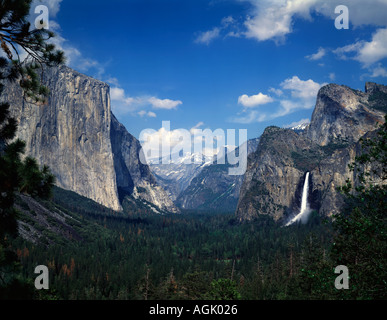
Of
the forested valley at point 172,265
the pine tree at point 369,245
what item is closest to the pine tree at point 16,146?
the forested valley at point 172,265

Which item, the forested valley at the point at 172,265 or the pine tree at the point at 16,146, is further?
the forested valley at the point at 172,265

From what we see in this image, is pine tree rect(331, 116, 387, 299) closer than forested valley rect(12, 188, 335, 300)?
Yes

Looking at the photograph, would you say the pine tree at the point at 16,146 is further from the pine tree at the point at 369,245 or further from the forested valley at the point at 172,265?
the pine tree at the point at 369,245

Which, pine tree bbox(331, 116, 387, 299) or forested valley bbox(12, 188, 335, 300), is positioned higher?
pine tree bbox(331, 116, 387, 299)

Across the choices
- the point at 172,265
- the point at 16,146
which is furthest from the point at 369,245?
the point at 172,265

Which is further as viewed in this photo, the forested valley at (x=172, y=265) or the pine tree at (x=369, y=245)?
the forested valley at (x=172, y=265)

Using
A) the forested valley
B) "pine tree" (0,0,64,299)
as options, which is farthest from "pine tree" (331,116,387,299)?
"pine tree" (0,0,64,299)

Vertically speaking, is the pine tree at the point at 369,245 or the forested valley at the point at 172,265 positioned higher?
the pine tree at the point at 369,245

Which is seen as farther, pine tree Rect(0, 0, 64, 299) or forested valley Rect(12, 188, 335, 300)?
forested valley Rect(12, 188, 335, 300)

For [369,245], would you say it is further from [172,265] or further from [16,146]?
[172,265]

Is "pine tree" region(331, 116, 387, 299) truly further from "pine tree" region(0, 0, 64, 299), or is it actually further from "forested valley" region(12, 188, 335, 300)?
"pine tree" region(0, 0, 64, 299)
